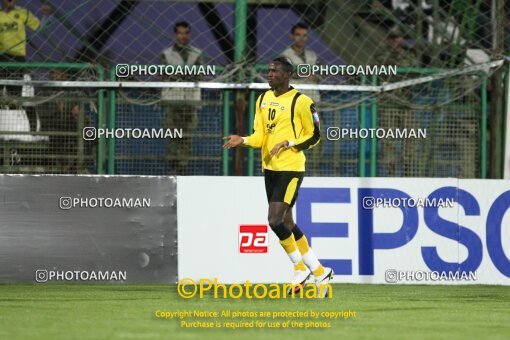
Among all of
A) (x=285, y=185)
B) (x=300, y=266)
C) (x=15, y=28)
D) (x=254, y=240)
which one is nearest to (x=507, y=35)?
(x=254, y=240)

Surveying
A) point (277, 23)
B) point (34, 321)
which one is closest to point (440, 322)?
point (34, 321)

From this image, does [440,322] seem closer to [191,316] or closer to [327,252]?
[191,316]

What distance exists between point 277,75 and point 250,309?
2698mm

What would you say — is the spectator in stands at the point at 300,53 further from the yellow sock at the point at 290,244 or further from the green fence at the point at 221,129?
the yellow sock at the point at 290,244

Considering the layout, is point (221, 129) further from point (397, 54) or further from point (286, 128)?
point (397, 54)

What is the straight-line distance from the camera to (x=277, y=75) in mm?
11625

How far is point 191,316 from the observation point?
958 cm

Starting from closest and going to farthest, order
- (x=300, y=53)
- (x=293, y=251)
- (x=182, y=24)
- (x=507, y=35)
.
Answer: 1. (x=293, y=251)
2. (x=182, y=24)
3. (x=300, y=53)
4. (x=507, y=35)

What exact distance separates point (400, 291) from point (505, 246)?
207cm

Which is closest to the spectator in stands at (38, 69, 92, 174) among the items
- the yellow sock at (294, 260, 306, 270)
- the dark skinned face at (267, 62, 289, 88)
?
the dark skinned face at (267, 62, 289, 88)

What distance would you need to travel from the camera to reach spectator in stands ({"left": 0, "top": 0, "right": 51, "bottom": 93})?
14375mm

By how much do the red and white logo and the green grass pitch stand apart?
41.6 inches

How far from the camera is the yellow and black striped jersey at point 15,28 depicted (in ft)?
47.8

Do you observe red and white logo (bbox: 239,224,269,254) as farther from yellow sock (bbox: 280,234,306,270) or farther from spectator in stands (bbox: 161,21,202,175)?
yellow sock (bbox: 280,234,306,270)
